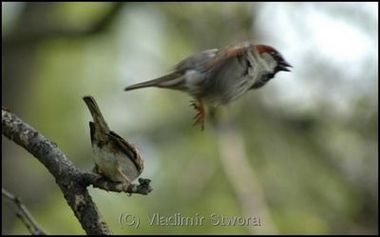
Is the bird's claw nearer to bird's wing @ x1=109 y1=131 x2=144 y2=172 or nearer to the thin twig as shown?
bird's wing @ x1=109 y1=131 x2=144 y2=172

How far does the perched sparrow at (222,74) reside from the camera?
1.56m

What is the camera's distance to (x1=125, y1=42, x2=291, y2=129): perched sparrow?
156 cm

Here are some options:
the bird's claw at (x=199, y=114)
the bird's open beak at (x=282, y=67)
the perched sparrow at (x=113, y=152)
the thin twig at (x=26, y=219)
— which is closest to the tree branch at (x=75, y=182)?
the perched sparrow at (x=113, y=152)

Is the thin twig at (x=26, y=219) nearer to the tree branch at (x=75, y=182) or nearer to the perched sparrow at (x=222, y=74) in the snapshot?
the tree branch at (x=75, y=182)

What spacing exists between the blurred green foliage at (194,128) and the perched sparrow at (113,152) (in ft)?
13.5

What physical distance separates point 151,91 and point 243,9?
3.72 m

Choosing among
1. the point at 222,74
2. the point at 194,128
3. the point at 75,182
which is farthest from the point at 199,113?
the point at 194,128

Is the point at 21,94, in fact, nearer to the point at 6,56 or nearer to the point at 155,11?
the point at 6,56

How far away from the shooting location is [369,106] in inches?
287

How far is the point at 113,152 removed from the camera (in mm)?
1541

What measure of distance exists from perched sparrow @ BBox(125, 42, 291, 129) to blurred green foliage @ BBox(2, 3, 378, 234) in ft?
13.2

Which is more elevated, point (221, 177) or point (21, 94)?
point (21, 94)

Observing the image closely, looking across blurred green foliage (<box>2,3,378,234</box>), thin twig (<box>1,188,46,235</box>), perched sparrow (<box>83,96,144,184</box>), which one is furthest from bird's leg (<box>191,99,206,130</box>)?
blurred green foliage (<box>2,3,378,234</box>)

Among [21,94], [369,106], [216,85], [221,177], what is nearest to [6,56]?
[21,94]
